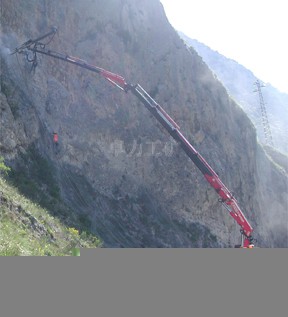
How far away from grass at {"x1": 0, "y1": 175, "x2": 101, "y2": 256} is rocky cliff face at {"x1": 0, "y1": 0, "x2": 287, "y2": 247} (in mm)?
5265

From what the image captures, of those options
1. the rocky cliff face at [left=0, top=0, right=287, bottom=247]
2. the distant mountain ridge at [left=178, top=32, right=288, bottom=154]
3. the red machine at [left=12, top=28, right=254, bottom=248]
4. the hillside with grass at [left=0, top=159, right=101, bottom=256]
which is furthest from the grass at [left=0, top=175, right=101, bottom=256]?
the distant mountain ridge at [left=178, top=32, right=288, bottom=154]

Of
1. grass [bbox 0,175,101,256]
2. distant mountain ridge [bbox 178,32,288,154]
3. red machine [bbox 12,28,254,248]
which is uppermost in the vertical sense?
distant mountain ridge [bbox 178,32,288,154]

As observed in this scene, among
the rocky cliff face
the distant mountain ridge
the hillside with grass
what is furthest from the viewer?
the distant mountain ridge

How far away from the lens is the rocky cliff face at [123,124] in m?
20.5

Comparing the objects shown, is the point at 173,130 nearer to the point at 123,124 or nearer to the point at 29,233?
the point at 123,124

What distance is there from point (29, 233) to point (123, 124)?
689 inches

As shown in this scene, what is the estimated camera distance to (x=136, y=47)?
99.5ft

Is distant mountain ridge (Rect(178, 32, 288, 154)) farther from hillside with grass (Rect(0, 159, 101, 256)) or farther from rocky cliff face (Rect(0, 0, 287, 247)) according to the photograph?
hillside with grass (Rect(0, 159, 101, 256))

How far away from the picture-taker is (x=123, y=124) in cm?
2708

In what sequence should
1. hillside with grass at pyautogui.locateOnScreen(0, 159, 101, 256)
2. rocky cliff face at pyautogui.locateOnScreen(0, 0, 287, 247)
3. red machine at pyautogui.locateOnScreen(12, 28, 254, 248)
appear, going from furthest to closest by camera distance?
red machine at pyautogui.locateOnScreen(12, 28, 254, 248) < rocky cliff face at pyautogui.locateOnScreen(0, 0, 287, 247) < hillside with grass at pyautogui.locateOnScreen(0, 159, 101, 256)

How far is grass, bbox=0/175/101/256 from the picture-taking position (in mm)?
7943

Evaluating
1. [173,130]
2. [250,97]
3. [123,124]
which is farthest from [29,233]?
[250,97]

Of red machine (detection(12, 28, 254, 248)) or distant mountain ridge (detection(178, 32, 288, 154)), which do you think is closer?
red machine (detection(12, 28, 254, 248))

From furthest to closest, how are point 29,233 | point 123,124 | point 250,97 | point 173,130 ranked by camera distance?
point 250,97 < point 123,124 < point 173,130 < point 29,233
